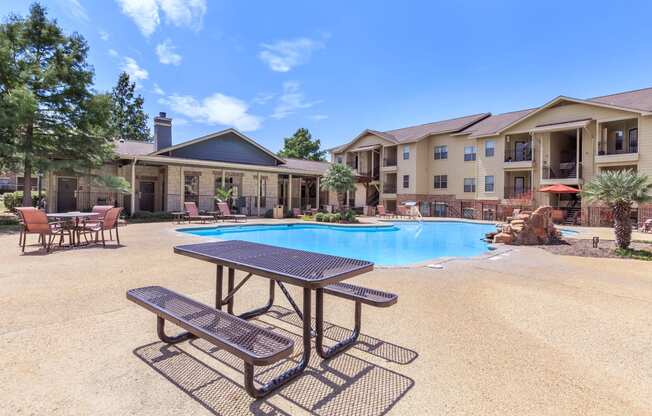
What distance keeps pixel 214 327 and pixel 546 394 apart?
2.39 metres

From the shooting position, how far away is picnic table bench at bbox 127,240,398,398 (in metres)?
2.13

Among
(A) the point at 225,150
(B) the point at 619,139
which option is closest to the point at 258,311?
(A) the point at 225,150

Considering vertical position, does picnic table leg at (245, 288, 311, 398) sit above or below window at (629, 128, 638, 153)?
below

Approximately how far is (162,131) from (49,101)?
17.7 ft

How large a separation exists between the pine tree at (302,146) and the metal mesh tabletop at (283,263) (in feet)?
162

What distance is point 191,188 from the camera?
66.4 ft

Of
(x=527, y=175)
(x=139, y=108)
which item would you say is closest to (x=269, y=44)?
(x=527, y=175)

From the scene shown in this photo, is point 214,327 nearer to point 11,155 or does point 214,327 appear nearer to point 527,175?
point 11,155

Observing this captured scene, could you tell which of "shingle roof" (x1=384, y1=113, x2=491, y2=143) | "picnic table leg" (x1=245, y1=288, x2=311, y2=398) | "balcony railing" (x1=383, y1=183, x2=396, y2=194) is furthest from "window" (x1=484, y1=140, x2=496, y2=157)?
"picnic table leg" (x1=245, y1=288, x2=311, y2=398)

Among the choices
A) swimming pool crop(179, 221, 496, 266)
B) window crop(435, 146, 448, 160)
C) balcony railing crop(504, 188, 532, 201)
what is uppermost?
window crop(435, 146, 448, 160)

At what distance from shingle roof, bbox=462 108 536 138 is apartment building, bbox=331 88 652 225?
81 millimetres

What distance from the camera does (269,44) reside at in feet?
57.8

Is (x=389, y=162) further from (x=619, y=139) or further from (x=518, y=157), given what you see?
(x=619, y=139)

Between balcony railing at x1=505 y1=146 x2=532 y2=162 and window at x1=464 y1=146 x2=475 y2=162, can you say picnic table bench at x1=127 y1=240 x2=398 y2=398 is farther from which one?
window at x1=464 y1=146 x2=475 y2=162
